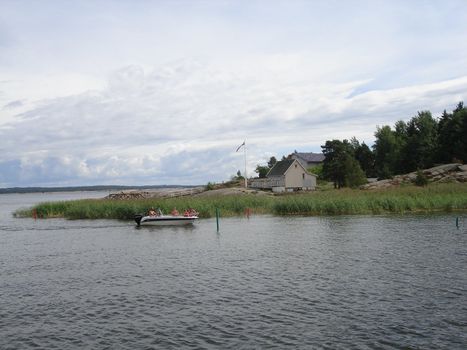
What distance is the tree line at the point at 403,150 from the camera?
88750 mm

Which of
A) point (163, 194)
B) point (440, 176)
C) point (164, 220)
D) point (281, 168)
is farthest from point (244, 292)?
point (163, 194)

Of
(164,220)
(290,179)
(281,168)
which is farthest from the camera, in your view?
(281,168)

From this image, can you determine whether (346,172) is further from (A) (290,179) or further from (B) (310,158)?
(B) (310,158)

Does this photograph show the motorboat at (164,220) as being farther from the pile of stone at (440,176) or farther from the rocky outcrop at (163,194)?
the rocky outcrop at (163,194)

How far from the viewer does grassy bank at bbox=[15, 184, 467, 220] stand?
56875 mm

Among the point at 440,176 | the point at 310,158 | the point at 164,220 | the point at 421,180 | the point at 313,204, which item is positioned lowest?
the point at 164,220

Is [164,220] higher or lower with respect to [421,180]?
lower

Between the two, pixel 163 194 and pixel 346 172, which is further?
pixel 163 194

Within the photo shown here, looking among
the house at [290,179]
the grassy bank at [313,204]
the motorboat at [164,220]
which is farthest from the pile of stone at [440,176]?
the motorboat at [164,220]

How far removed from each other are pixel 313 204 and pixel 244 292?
36.4 metres

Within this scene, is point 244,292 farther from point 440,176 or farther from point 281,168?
point 281,168

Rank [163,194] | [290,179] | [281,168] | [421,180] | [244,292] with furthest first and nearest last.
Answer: [163,194]
[281,168]
[290,179]
[421,180]
[244,292]

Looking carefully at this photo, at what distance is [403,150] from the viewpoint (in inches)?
4230

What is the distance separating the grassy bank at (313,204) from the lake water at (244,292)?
14786mm
